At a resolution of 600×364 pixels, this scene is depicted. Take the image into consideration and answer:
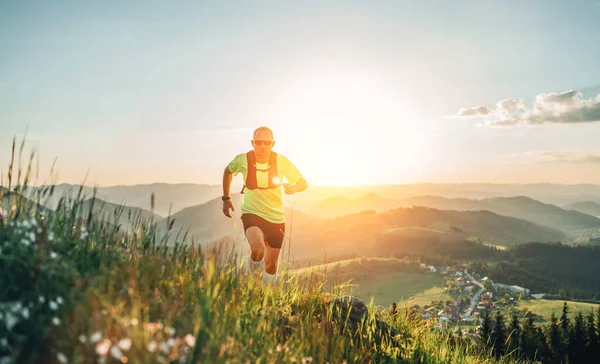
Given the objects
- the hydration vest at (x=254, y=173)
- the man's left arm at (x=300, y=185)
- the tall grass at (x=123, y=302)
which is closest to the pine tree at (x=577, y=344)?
the man's left arm at (x=300, y=185)

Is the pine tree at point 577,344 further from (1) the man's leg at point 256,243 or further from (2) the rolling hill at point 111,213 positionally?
(2) the rolling hill at point 111,213

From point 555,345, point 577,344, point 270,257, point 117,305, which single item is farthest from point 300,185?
point 555,345

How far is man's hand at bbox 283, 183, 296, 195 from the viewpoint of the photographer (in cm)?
940

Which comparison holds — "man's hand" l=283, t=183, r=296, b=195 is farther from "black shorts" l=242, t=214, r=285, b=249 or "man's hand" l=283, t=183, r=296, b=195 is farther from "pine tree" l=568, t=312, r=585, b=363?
"pine tree" l=568, t=312, r=585, b=363

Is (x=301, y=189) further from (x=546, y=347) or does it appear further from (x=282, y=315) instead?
(x=546, y=347)

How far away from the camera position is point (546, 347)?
75688 millimetres

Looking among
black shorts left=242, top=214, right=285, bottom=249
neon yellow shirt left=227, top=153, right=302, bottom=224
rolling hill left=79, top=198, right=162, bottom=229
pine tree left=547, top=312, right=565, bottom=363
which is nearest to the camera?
rolling hill left=79, top=198, right=162, bottom=229

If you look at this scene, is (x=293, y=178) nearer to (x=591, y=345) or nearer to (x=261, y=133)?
(x=261, y=133)

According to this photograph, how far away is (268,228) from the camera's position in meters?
9.36

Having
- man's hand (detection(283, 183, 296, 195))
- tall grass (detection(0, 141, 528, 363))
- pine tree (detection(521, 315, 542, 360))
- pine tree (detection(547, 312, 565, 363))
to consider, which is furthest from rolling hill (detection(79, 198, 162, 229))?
pine tree (detection(547, 312, 565, 363))

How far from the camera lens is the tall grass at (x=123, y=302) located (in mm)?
2705

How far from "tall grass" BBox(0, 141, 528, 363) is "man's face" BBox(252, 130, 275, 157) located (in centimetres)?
328

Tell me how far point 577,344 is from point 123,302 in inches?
3401

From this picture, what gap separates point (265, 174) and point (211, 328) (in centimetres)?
606
